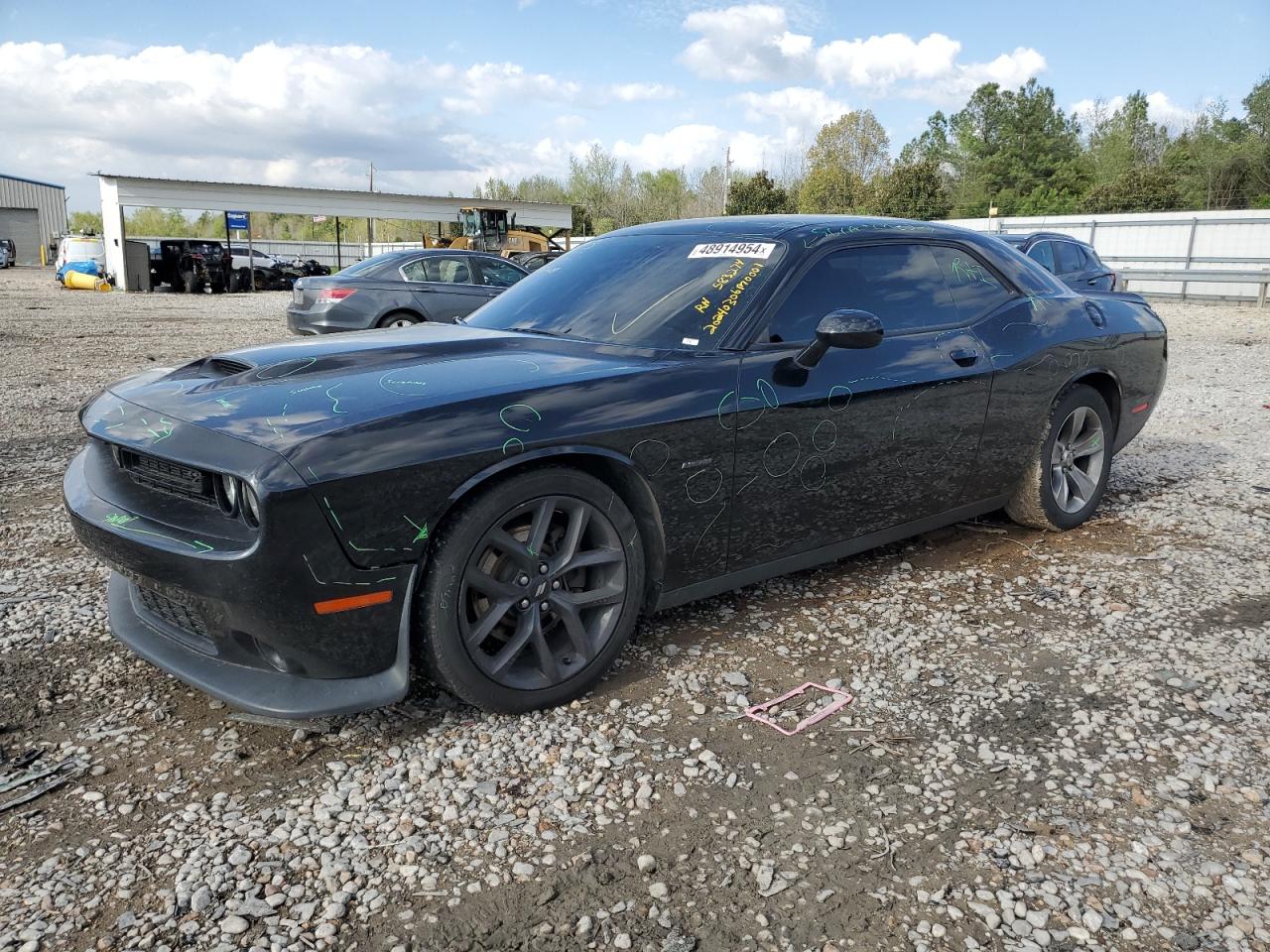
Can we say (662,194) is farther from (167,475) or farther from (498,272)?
(167,475)

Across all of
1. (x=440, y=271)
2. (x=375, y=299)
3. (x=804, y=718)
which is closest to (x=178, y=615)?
(x=804, y=718)

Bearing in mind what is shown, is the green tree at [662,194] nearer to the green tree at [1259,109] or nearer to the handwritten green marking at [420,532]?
the green tree at [1259,109]

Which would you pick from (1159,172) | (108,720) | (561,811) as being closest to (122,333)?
(108,720)

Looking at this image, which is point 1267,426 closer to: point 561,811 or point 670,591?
point 670,591

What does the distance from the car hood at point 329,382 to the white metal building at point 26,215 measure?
229ft

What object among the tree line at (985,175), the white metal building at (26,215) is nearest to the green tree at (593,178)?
the tree line at (985,175)

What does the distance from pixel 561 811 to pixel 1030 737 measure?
147cm

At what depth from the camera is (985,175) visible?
58906 millimetres

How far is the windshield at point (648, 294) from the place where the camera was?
11.1 ft

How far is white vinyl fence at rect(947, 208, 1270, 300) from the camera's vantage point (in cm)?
2347

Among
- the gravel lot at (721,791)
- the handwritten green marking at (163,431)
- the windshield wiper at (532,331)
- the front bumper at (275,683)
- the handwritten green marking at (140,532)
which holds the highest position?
the windshield wiper at (532,331)

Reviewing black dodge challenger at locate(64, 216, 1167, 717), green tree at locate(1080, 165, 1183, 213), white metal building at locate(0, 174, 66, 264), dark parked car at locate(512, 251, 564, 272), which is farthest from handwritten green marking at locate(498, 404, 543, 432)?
white metal building at locate(0, 174, 66, 264)

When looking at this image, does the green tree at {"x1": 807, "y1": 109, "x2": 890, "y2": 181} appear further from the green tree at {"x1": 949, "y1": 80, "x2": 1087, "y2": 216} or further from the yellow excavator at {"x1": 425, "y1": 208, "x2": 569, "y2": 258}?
the yellow excavator at {"x1": 425, "y1": 208, "x2": 569, "y2": 258}

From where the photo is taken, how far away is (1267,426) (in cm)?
767
